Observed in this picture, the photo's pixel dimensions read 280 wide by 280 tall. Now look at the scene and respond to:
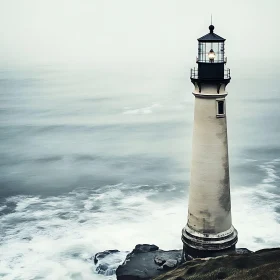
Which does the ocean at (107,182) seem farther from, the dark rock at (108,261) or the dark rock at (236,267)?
the dark rock at (236,267)

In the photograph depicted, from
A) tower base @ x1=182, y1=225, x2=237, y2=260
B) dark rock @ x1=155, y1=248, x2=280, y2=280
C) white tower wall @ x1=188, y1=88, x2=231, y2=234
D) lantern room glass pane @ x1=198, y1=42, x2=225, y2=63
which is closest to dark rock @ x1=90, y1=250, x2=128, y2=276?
dark rock @ x1=155, y1=248, x2=280, y2=280

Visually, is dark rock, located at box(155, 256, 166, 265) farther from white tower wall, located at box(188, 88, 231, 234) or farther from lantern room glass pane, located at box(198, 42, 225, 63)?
lantern room glass pane, located at box(198, 42, 225, 63)

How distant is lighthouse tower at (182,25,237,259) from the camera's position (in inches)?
586

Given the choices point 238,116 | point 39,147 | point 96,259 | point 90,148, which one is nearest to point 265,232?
point 96,259

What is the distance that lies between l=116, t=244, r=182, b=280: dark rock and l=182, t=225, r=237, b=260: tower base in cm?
306

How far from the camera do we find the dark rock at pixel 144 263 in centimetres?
1933

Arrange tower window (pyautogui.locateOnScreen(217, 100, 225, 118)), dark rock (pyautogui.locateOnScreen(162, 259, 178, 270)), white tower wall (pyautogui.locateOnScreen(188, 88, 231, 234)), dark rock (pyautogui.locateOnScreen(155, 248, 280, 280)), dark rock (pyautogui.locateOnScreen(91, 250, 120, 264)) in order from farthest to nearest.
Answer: dark rock (pyautogui.locateOnScreen(91, 250, 120, 264))
dark rock (pyautogui.locateOnScreen(162, 259, 178, 270))
white tower wall (pyautogui.locateOnScreen(188, 88, 231, 234))
tower window (pyautogui.locateOnScreen(217, 100, 225, 118))
dark rock (pyautogui.locateOnScreen(155, 248, 280, 280))

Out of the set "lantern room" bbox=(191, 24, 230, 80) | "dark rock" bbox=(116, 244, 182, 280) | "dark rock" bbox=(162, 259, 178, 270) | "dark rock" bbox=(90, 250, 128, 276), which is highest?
"lantern room" bbox=(191, 24, 230, 80)

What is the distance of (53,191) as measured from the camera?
3625 centimetres

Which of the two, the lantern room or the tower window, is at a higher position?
the lantern room

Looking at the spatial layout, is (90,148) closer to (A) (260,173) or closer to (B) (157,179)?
(B) (157,179)

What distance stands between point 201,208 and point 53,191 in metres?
22.4

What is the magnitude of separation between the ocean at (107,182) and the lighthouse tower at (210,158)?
8.57 metres

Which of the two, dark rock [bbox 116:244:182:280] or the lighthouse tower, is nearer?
the lighthouse tower
